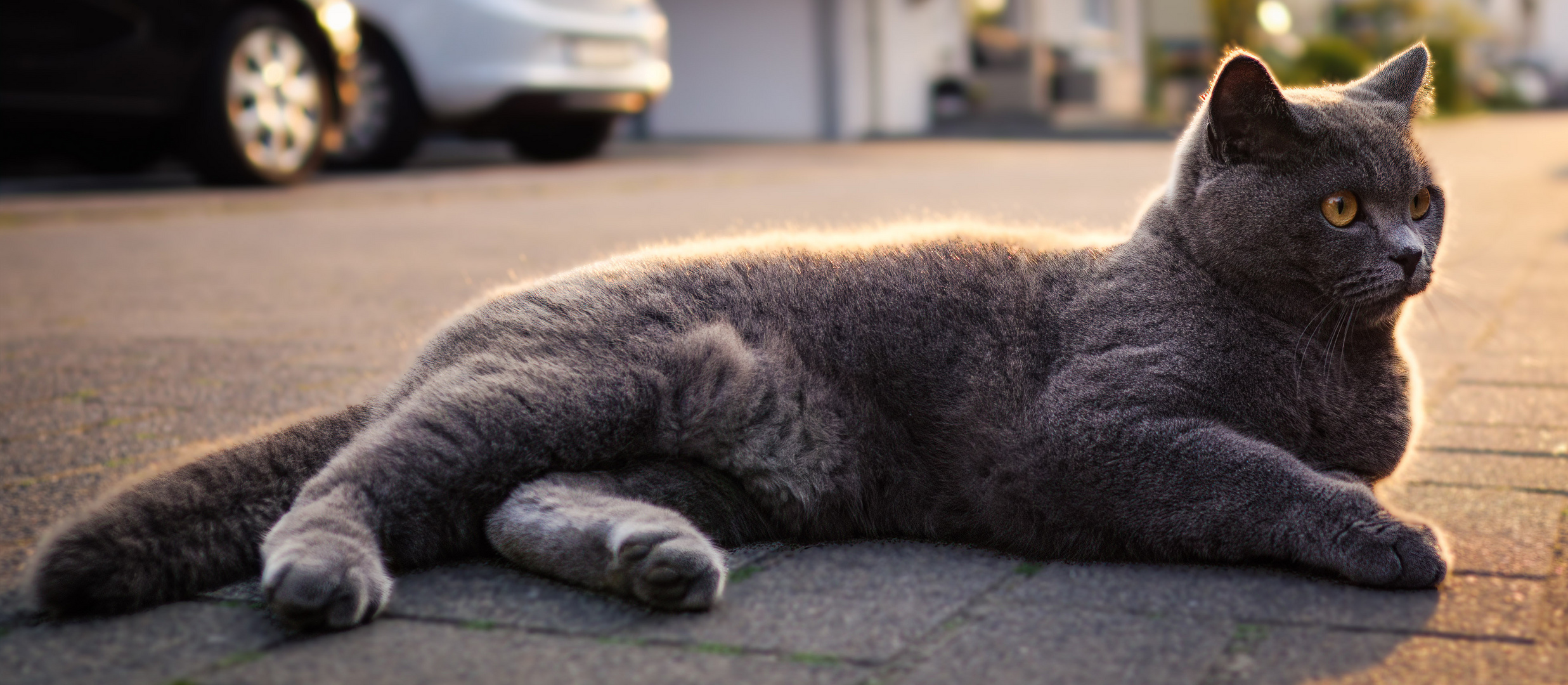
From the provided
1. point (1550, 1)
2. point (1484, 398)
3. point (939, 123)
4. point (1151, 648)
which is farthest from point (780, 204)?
point (1550, 1)

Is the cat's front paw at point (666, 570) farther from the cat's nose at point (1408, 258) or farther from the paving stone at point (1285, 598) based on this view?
the cat's nose at point (1408, 258)

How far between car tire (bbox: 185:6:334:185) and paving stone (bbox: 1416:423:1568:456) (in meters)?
6.48

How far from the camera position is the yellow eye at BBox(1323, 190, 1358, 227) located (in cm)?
225

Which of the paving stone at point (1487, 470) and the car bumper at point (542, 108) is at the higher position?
the car bumper at point (542, 108)

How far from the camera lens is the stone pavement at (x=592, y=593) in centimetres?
174

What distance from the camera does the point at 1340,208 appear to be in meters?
2.26

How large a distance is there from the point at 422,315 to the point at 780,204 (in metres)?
3.77

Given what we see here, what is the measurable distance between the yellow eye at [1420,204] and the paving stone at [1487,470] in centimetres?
46

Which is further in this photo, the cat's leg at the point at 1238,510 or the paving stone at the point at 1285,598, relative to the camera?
the cat's leg at the point at 1238,510

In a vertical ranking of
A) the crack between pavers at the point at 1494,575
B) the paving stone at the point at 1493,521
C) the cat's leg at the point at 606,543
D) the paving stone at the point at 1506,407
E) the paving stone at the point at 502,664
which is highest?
the cat's leg at the point at 606,543

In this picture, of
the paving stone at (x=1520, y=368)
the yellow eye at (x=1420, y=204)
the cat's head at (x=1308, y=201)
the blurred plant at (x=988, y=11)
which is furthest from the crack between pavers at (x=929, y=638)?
the blurred plant at (x=988, y=11)

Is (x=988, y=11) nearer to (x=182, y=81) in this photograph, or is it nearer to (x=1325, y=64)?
(x=1325, y=64)

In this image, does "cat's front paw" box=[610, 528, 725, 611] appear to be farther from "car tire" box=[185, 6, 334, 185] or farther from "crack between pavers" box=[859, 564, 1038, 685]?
"car tire" box=[185, 6, 334, 185]

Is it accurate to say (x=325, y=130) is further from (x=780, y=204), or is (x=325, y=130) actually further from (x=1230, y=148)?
(x=1230, y=148)
